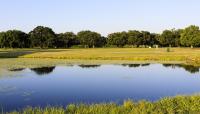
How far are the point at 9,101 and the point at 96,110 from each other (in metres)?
8.66

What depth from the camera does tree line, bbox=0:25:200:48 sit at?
481 feet

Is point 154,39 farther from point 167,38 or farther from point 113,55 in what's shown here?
point 113,55

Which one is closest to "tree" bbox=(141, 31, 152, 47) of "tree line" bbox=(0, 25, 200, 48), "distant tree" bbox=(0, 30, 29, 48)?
"tree line" bbox=(0, 25, 200, 48)

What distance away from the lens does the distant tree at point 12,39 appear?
482 feet

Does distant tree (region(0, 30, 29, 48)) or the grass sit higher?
distant tree (region(0, 30, 29, 48))

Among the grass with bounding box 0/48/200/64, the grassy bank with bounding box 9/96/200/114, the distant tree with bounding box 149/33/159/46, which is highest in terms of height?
the distant tree with bounding box 149/33/159/46

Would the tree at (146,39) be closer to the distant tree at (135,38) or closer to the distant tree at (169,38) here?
the distant tree at (135,38)

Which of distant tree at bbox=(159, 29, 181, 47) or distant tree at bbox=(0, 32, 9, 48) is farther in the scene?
distant tree at bbox=(159, 29, 181, 47)

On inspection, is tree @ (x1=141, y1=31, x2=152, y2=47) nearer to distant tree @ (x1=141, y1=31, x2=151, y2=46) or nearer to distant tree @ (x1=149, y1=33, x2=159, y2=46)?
distant tree @ (x1=141, y1=31, x2=151, y2=46)

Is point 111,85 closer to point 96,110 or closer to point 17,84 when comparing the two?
point 17,84

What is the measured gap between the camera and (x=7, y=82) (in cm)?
3472

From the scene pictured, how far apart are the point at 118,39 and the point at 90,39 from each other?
1284 centimetres

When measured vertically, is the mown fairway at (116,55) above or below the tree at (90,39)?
below

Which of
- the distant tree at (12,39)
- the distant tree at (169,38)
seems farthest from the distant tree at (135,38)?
the distant tree at (12,39)
